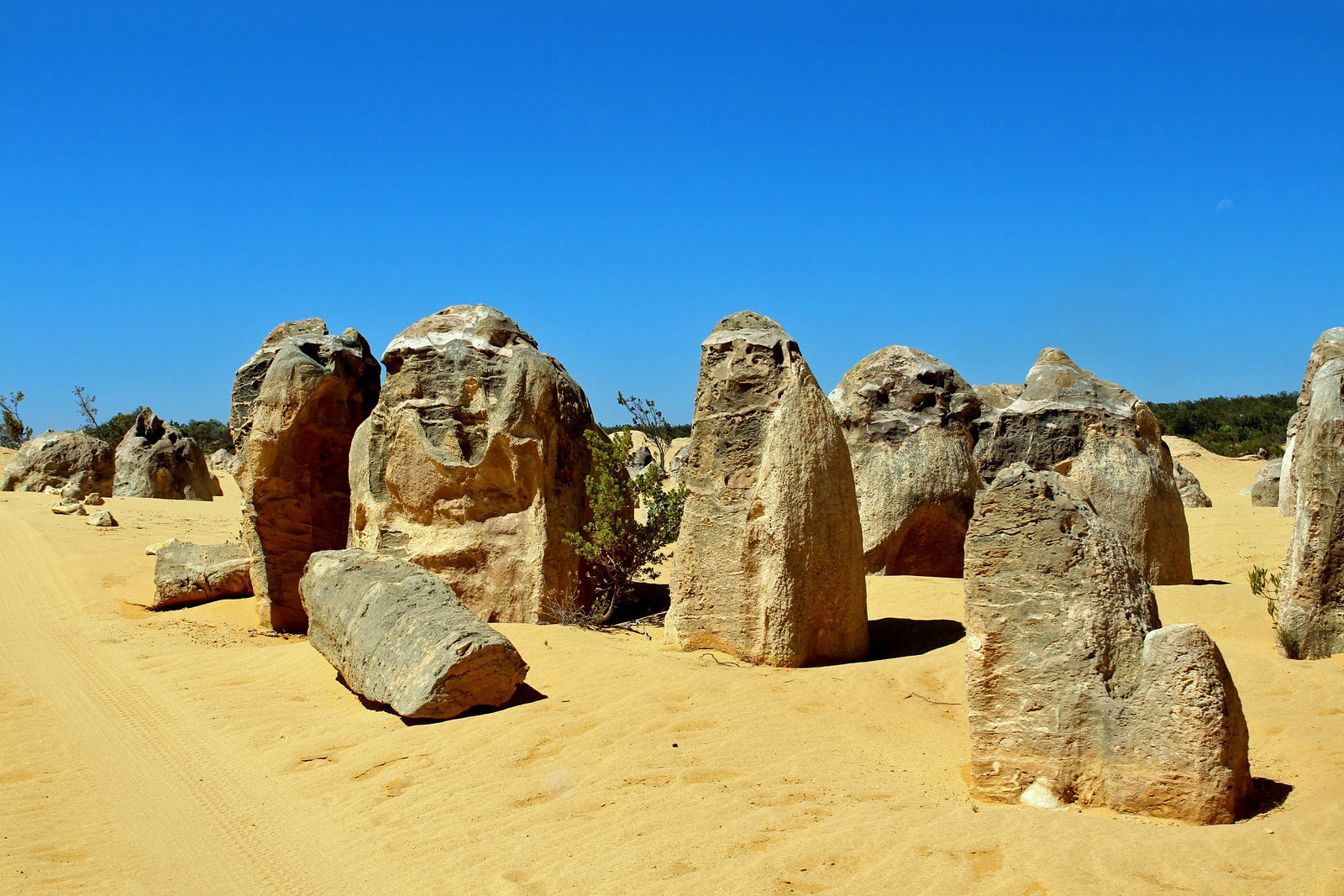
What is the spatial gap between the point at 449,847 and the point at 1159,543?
6.82m

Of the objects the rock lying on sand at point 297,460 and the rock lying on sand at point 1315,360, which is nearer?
the rock lying on sand at point 1315,360

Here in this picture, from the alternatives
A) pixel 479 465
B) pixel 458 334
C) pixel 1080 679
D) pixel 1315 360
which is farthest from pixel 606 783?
pixel 1315 360

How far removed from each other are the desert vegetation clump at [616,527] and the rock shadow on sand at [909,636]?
1869 millimetres

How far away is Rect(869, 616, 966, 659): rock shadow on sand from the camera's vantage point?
6594 millimetres

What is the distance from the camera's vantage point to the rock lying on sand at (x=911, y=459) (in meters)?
8.91

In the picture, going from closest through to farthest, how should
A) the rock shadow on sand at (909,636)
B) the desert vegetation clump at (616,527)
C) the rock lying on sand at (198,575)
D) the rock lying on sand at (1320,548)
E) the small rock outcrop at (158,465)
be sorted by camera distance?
the rock lying on sand at (1320,548), the rock shadow on sand at (909,636), the desert vegetation clump at (616,527), the rock lying on sand at (198,575), the small rock outcrop at (158,465)

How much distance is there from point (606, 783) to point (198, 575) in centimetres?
704

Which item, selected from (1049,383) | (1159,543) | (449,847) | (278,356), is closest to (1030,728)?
(449,847)

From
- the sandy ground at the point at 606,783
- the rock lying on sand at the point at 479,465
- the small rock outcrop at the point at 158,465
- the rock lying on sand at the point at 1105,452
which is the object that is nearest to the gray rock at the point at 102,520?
the small rock outcrop at the point at 158,465

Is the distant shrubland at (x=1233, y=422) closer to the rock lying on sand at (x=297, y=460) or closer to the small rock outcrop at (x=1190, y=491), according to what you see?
the small rock outcrop at (x=1190, y=491)

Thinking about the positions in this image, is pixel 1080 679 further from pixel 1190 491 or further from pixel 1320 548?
pixel 1190 491

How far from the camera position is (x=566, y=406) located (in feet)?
26.3

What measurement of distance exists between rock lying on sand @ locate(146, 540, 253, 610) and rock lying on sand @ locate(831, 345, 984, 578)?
6048 millimetres

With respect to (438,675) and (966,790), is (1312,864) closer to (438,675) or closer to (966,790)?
(966,790)
